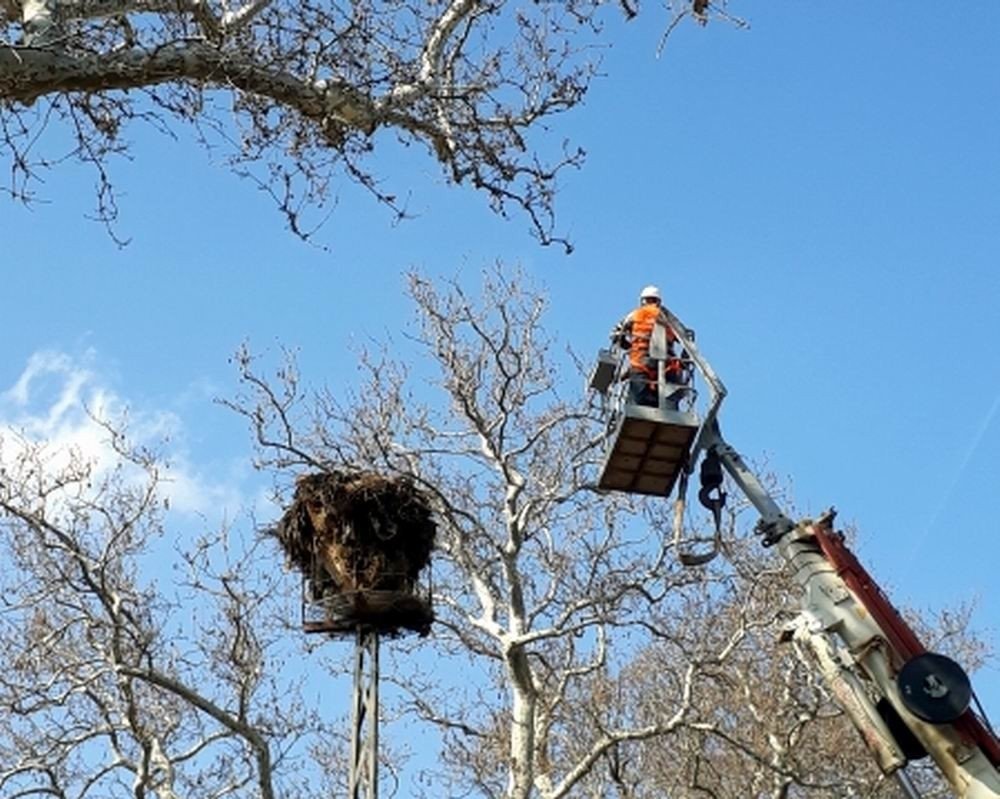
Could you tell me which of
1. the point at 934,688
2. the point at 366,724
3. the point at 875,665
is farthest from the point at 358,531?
the point at 934,688

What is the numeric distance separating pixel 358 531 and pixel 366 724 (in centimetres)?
137

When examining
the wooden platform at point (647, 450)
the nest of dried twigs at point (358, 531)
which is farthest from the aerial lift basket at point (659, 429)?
the nest of dried twigs at point (358, 531)

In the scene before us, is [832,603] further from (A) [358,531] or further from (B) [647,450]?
(A) [358,531]

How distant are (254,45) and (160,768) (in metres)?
8.93

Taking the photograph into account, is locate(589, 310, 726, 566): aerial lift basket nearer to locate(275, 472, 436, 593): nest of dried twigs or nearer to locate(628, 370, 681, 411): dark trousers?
locate(628, 370, 681, 411): dark trousers

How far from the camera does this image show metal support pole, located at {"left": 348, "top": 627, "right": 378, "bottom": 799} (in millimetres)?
9039

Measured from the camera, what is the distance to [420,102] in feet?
19.9

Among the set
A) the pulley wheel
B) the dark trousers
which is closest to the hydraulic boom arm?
the pulley wheel

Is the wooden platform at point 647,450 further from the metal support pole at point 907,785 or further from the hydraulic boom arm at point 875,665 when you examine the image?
the metal support pole at point 907,785

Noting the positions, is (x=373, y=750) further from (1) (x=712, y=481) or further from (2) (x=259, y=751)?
(1) (x=712, y=481)

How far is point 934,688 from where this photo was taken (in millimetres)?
8422

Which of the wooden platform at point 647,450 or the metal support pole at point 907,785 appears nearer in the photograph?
the metal support pole at point 907,785

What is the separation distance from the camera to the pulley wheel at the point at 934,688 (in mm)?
8336

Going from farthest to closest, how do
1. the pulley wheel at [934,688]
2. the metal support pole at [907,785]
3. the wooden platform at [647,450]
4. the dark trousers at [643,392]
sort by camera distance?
the dark trousers at [643,392], the wooden platform at [647,450], the metal support pole at [907,785], the pulley wheel at [934,688]
